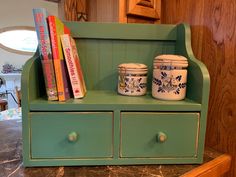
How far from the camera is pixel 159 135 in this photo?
568 mm

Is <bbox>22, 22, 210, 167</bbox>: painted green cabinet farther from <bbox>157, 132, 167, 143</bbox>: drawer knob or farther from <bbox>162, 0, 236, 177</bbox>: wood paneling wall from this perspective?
<bbox>162, 0, 236, 177</bbox>: wood paneling wall

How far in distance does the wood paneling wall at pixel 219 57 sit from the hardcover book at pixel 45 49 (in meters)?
0.49

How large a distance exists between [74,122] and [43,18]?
0.29m

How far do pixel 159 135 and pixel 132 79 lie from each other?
19 centimetres

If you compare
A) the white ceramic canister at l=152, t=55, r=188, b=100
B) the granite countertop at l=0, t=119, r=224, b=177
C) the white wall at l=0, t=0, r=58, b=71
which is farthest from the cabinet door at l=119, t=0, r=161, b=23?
the white wall at l=0, t=0, r=58, b=71

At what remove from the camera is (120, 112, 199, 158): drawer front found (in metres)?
0.57

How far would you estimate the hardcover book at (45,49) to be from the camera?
55cm

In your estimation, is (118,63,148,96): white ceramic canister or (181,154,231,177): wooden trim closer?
(181,154,231,177): wooden trim

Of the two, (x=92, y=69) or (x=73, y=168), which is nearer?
(x=73, y=168)

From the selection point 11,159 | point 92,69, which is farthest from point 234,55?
point 11,159

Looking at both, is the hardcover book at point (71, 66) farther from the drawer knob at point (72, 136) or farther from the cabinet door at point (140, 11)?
the cabinet door at point (140, 11)

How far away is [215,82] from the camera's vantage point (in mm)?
676

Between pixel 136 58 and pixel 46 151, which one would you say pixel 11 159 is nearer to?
pixel 46 151

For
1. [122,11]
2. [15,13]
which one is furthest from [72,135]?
[15,13]
